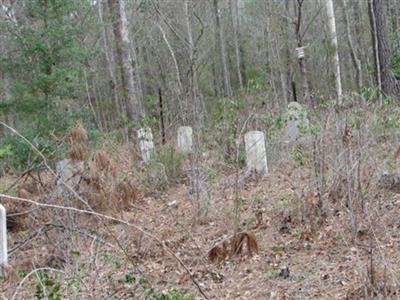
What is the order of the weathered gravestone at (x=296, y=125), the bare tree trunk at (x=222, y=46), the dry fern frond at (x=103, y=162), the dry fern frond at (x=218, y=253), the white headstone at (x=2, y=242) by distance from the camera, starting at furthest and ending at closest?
the bare tree trunk at (x=222, y=46) < the dry fern frond at (x=103, y=162) < the weathered gravestone at (x=296, y=125) < the white headstone at (x=2, y=242) < the dry fern frond at (x=218, y=253)

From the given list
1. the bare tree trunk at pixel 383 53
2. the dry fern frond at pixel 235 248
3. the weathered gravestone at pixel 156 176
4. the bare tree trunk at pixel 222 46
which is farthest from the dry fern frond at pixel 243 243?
the bare tree trunk at pixel 222 46

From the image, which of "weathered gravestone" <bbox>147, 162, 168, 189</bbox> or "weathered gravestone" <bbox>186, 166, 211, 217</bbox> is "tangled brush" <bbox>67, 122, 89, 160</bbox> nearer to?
"weathered gravestone" <bbox>147, 162, 168, 189</bbox>

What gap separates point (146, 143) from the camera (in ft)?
28.6

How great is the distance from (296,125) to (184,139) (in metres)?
1.71

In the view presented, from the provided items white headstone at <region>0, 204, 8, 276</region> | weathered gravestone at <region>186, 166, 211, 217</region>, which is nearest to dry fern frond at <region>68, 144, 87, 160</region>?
weathered gravestone at <region>186, 166, 211, 217</region>

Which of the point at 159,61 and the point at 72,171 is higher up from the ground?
the point at 159,61

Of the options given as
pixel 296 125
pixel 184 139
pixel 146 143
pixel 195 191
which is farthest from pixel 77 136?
pixel 296 125

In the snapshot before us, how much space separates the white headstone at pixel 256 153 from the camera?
7766 mm

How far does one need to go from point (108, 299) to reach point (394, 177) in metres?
3.66

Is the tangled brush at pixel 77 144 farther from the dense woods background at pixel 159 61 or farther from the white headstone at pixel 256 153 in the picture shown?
the white headstone at pixel 256 153

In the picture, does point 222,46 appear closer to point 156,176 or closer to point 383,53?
point 383,53

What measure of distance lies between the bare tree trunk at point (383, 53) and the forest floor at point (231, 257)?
6308 millimetres

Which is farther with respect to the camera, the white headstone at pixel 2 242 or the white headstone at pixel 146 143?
the white headstone at pixel 146 143

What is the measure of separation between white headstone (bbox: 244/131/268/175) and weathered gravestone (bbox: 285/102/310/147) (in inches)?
19.0
